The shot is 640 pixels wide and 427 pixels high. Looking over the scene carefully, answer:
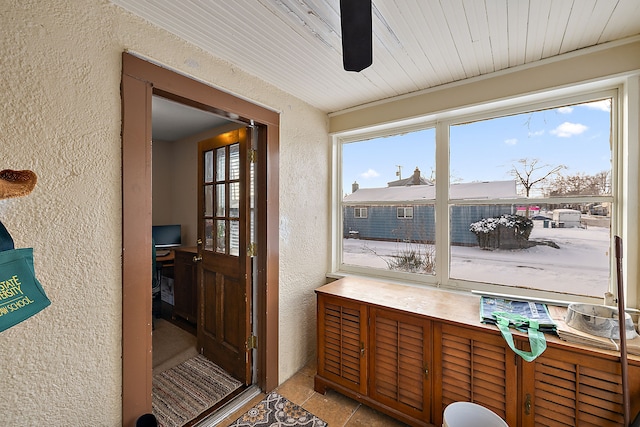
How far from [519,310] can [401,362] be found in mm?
808

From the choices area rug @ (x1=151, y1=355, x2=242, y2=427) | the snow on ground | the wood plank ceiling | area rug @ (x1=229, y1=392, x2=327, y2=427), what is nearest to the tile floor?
area rug @ (x1=229, y1=392, x2=327, y2=427)

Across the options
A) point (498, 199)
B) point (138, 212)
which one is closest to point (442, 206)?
point (498, 199)

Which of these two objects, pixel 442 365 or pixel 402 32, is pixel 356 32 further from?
pixel 442 365

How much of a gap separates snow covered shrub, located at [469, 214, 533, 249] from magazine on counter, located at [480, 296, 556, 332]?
16.2 inches

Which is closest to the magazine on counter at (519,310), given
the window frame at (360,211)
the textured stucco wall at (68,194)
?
the window frame at (360,211)

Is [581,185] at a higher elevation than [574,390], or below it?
higher

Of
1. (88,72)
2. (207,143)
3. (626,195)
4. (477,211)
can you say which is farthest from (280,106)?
(626,195)

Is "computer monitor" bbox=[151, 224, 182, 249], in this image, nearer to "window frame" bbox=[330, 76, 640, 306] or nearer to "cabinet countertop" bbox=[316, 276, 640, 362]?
"window frame" bbox=[330, 76, 640, 306]

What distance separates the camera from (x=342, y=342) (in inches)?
82.1

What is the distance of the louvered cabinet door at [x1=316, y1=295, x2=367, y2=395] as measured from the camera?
1990mm

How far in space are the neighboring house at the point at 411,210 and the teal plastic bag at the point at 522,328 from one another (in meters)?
0.69

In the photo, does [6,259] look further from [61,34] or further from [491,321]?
[491,321]

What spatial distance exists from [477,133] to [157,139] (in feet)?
13.4

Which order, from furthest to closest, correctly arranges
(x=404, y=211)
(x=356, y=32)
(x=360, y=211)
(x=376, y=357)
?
(x=360, y=211)
(x=404, y=211)
(x=376, y=357)
(x=356, y=32)
